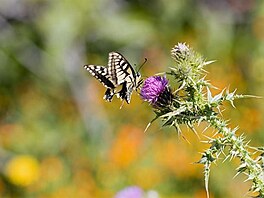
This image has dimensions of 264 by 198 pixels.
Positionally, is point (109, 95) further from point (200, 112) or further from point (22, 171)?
point (22, 171)

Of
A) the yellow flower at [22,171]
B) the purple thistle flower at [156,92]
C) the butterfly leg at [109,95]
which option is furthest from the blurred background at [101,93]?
the purple thistle flower at [156,92]

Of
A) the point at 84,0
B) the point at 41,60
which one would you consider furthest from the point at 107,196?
the point at 41,60

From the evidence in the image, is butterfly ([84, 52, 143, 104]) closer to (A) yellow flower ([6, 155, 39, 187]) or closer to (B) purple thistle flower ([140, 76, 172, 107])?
(B) purple thistle flower ([140, 76, 172, 107])

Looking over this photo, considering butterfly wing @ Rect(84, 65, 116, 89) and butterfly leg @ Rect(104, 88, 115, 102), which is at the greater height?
butterfly wing @ Rect(84, 65, 116, 89)

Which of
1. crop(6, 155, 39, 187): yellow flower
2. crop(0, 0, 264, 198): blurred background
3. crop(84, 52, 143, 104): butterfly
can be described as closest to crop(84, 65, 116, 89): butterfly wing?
crop(84, 52, 143, 104): butterfly

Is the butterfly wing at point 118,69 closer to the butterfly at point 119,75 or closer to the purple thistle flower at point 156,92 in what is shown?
the butterfly at point 119,75

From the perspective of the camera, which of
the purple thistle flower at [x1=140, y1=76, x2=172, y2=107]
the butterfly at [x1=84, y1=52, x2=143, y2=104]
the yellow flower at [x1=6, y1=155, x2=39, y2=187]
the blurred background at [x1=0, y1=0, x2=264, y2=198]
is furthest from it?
the yellow flower at [x1=6, y1=155, x2=39, y2=187]

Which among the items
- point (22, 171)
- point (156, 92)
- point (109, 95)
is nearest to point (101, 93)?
point (22, 171)
